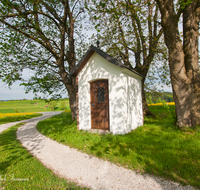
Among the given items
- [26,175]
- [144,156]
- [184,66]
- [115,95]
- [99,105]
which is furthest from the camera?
[99,105]

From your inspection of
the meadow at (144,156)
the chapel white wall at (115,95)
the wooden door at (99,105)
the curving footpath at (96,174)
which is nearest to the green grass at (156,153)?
the meadow at (144,156)

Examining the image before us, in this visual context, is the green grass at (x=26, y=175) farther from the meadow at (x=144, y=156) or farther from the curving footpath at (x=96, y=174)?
the curving footpath at (x=96, y=174)

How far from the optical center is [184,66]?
19.3 feet

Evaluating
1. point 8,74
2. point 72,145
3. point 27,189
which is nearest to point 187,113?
point 72,145

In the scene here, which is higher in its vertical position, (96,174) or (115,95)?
(115,95)

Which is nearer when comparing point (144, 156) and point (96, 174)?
point (96, 174)

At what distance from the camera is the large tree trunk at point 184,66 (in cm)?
569

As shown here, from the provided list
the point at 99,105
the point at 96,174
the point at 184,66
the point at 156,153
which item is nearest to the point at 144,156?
the point at 156,153

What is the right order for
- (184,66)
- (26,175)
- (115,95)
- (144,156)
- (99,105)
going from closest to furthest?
(26,175) < (144,156) < (184,66) < (115,95) < (99,105)

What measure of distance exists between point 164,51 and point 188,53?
530 cm

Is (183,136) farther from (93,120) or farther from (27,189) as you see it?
(27,189)

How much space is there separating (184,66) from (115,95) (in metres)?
3.43

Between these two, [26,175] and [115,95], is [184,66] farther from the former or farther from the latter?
[26,175]

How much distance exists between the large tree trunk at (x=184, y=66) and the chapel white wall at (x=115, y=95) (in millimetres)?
2084
